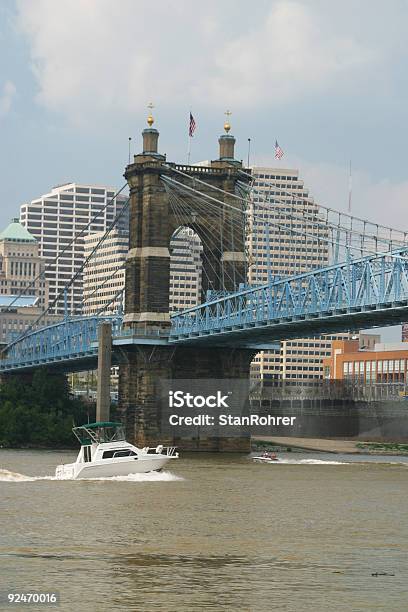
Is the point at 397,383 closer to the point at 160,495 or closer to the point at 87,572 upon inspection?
the point at 160,495

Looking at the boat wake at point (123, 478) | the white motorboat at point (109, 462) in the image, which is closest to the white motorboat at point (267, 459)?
the boat wake at point (123, 478)

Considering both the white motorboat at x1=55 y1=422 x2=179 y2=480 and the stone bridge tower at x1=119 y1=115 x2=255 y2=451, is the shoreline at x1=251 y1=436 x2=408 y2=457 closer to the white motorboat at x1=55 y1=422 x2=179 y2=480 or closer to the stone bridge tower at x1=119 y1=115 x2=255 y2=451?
the stone bridge tower at x1=119 y1=115 x2=255 y2=451

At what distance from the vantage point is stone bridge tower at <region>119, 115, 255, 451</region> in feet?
429

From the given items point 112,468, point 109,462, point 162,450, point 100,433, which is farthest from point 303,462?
point 109,462

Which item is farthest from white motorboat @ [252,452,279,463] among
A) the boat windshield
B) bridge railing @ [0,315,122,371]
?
bridge railing @ [0,315,122,371]

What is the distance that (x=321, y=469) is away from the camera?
104 meters

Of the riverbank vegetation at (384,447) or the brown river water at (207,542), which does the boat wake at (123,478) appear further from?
Answer: the riverbank vegetation at (384,447)

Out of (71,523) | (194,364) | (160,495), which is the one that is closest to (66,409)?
(194,364)

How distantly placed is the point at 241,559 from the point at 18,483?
120ft

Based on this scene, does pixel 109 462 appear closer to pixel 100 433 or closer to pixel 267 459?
pixel 100 433

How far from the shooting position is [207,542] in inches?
2137

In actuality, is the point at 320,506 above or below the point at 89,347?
below
